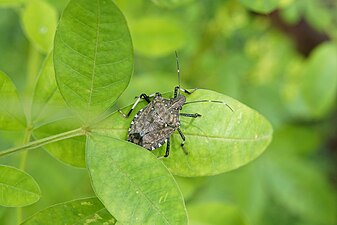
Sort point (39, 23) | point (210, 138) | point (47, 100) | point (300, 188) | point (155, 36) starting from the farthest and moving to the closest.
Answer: point (300, 188) → point (155, 36) → point (39, 23) → point (47, 100) → point (210, 138)

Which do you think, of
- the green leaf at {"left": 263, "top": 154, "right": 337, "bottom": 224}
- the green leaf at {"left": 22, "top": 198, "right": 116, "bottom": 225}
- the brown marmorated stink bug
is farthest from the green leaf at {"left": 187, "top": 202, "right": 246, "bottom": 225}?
the green leaf at {"left": 263, "top": 154, "right": 337, "bottom": 224}

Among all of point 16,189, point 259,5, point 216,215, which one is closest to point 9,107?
point 16,189

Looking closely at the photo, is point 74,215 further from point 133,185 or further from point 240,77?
point 240,77

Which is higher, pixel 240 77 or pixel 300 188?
pixel 240 77

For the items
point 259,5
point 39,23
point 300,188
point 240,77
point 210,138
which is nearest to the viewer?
point 210,138

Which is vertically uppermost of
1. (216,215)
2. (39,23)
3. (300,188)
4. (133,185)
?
(39,23)

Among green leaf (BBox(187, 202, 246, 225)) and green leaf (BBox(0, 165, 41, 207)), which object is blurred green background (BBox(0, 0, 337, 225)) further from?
green leaf (BBox(0, 165, 41, 207))
